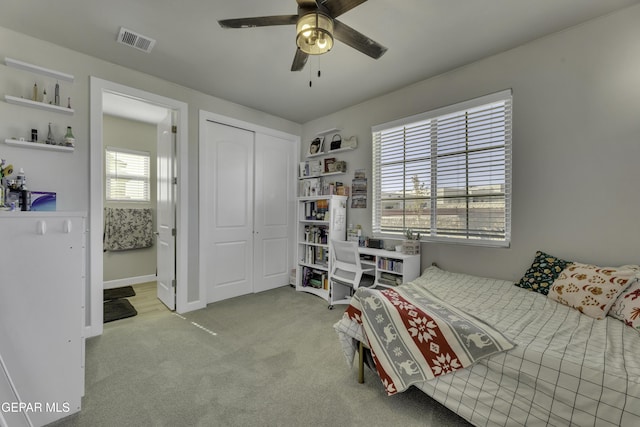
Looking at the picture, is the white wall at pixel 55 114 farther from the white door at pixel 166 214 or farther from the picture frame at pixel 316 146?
the picture frame at pixel 316 146

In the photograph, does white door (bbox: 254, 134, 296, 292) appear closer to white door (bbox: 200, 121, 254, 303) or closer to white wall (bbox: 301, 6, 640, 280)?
white door (bbox: 200, 121, 254, 303)

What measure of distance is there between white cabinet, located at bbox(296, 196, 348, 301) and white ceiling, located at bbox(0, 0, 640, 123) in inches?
62.0

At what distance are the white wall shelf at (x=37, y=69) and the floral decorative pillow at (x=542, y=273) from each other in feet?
14.7

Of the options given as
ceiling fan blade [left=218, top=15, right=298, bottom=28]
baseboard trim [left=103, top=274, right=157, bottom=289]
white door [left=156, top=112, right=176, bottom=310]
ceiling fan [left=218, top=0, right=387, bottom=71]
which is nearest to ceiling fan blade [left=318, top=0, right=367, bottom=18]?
ceiling fan [left=218, top=0, right=387, bottom=71]

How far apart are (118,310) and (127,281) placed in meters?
1.26

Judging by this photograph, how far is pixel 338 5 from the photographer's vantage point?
1528mm

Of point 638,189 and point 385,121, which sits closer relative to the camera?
point 638,189

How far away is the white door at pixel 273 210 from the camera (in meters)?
4.00

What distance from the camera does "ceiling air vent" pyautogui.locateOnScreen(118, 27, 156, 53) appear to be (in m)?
2.23

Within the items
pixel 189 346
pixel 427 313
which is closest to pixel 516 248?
pixel 427 313

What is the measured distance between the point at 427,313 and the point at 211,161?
310 centimetres

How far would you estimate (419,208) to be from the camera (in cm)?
313

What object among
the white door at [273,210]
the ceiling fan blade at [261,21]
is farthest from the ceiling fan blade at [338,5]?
the white door at [273,210]

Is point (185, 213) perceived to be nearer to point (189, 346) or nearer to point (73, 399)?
point (189, 346)
